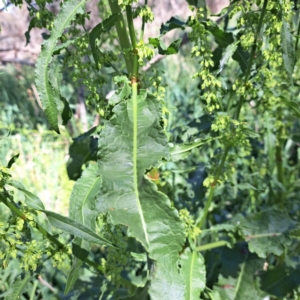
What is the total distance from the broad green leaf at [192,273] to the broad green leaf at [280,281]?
381 mm

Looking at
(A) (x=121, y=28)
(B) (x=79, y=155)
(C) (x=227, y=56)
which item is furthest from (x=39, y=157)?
(C) (x=227, y=56)

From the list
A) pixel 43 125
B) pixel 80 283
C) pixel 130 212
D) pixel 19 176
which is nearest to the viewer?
pixel 130 212

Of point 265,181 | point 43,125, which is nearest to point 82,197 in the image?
A: point 265,181

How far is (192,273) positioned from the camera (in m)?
1.10

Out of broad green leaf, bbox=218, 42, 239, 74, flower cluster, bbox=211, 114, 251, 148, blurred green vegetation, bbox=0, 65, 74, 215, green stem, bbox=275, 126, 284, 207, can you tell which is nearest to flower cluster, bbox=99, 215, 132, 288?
flower cluster, bbox=211, 114, 251, 148

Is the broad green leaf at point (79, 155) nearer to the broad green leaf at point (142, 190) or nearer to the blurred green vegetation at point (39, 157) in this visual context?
the broad green leaf at point (142, 190)

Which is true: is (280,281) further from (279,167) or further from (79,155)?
(79,155)

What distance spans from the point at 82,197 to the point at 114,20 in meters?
0.41

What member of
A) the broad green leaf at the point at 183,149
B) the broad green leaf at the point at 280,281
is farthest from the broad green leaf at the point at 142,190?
the broad green leaf at the point at 280,281

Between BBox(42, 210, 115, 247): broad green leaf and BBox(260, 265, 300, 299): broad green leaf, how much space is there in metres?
0.78

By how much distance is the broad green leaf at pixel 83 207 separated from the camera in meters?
0.88

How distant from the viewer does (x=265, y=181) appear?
6.35 feet

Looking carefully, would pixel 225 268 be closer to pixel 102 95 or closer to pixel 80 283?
pixel 80 283

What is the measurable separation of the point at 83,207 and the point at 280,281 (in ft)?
2.64
